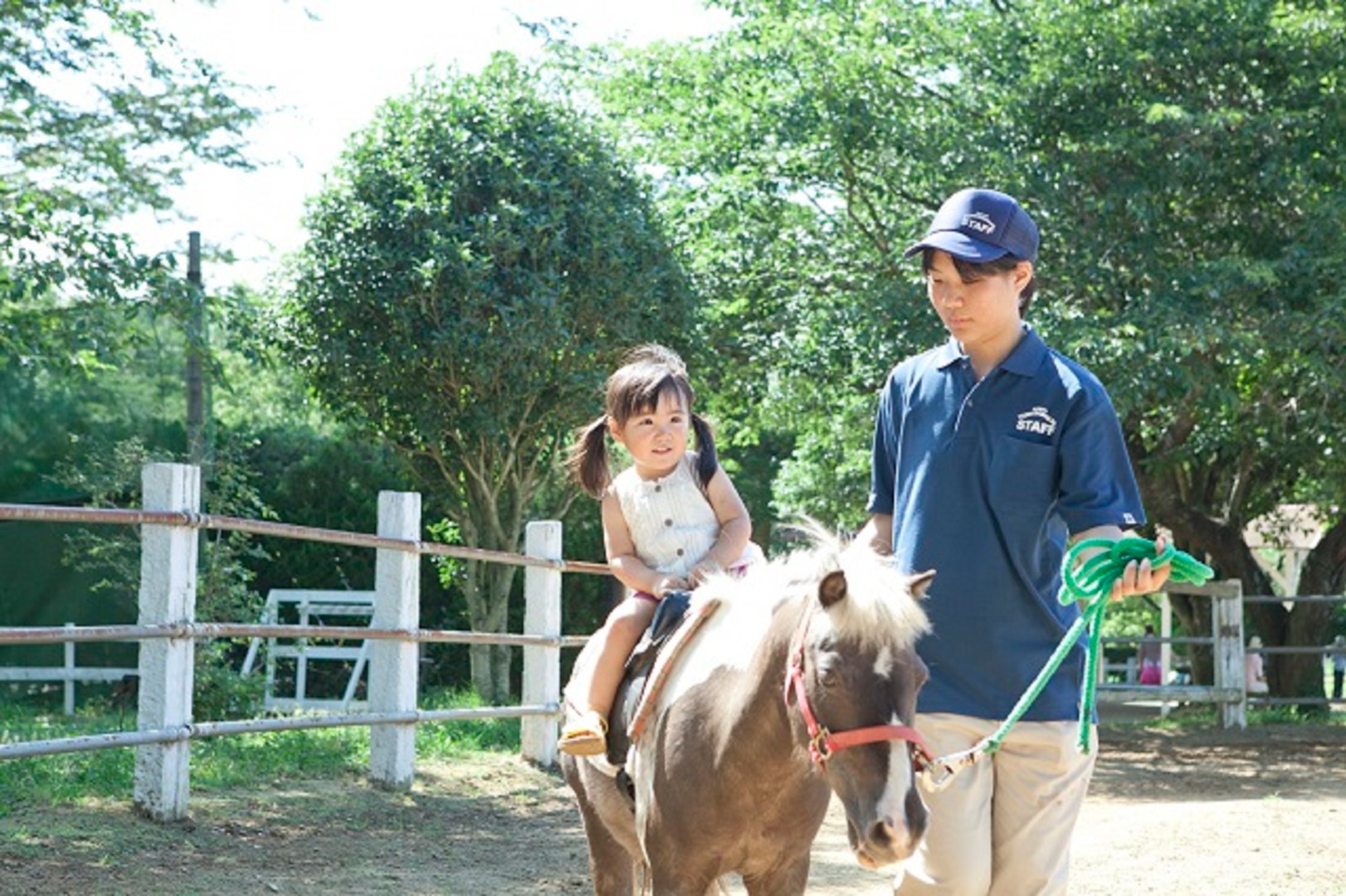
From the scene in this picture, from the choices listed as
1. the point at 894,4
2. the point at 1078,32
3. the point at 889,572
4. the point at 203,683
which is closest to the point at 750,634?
the point at 889,572

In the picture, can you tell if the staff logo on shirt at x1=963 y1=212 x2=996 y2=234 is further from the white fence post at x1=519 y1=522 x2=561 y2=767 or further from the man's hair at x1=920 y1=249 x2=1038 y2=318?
the white fence post at x1=519 y1=522 x2=561 y2=767

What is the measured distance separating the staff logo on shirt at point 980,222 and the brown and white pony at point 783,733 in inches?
27.0

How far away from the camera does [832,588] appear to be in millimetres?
3242

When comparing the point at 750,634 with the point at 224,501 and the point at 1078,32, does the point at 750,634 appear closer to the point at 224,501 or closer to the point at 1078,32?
the point at 224,501

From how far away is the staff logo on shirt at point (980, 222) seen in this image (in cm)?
349

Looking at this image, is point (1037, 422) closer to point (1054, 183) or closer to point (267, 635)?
point (267, 635)

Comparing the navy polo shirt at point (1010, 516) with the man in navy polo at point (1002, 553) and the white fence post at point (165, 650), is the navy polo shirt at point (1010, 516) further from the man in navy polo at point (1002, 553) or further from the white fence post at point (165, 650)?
the white fence post at point (165, 650)

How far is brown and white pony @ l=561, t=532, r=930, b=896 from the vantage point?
122 inches

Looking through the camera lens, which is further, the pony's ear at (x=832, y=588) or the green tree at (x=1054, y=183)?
the green tree at (x=1054, y=183)

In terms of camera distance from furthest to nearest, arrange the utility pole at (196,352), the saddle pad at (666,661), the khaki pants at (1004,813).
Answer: the utility pole at (196,352)
the saddle pad at (666,661)
the khaki pants at (1004,813)

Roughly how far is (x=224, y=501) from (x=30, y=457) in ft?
19.9

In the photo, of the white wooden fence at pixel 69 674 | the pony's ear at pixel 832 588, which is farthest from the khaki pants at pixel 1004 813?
the white wooden fence at pixel 69 674

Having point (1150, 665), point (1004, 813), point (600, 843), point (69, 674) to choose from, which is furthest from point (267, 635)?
point (1150, 665)

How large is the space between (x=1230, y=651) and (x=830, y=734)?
14.6 m
